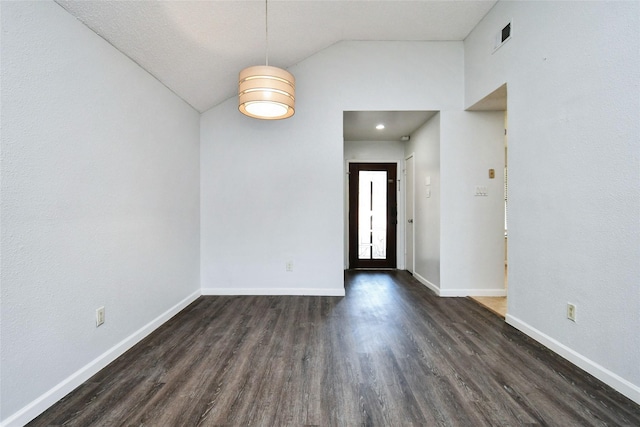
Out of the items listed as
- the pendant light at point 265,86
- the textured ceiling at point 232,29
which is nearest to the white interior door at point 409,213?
the textured ceiling at point 232,29

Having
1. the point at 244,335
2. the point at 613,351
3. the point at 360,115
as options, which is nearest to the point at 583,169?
the point at 613,351

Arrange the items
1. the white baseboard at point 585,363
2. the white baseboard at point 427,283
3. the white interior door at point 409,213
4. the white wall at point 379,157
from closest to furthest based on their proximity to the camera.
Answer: the white baseboard at point 585,363 → the white baseboard at point 427,283 → the white interior door at point 409,213 → the white wall at point 379,157

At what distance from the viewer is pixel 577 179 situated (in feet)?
6.65

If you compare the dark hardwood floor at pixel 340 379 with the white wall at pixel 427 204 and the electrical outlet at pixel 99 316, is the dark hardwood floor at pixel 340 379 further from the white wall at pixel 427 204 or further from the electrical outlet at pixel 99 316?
the white wall at pixel 427 204

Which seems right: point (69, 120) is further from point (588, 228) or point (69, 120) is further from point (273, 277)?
point (588, 228)

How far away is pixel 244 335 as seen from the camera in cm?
251

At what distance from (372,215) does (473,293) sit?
226 centimetres

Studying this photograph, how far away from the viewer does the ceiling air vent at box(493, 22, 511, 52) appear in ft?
8.99

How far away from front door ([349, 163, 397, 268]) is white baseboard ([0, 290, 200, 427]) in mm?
3492

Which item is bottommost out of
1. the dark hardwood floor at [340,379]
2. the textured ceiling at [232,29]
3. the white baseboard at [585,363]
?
the dark hardwood floor at [340,379]

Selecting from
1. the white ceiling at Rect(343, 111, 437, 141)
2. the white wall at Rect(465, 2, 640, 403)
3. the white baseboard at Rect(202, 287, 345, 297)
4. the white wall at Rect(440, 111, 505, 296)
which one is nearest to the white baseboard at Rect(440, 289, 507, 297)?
the white wall at Rect(440, 111, 505, 296)

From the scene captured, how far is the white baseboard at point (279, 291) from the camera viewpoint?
3678 millimetres

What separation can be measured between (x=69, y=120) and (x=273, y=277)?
8.45 feet

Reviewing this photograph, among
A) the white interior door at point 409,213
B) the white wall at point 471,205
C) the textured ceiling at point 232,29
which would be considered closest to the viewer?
the textured ceiling at point 232,29
